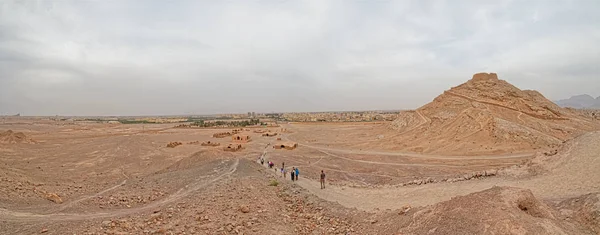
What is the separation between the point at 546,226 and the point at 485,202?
1.18 meters

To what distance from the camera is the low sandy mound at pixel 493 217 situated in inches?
257

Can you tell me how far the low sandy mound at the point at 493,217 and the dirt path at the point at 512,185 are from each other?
360 centimetres

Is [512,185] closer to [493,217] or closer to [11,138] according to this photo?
[493,217]

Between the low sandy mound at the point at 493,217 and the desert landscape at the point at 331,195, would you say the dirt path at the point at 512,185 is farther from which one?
the low sandy mound at the point at 493,217

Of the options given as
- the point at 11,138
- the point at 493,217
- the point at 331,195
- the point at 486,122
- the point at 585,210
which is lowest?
the point at 331,195

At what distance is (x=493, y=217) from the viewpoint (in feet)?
22.2

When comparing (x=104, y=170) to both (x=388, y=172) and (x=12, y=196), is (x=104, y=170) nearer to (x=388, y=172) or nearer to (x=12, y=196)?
(x=12, y=196)

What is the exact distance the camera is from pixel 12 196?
12430 millimetres

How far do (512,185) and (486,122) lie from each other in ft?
89.1

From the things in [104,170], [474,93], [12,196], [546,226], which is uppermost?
[474,93]

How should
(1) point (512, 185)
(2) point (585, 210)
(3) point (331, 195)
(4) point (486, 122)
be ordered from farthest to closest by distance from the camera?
(4) point (486, 122) → (3) point (331, 195) → (1) point (512, 185) → (2) point (585, 210)

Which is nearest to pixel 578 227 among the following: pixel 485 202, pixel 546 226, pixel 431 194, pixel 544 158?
pixel 546 226

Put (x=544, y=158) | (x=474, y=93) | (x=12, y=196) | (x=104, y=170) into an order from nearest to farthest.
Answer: (x=12, y=196), (x=544, y=158), (x=104, y=170), (x=474, y=93)

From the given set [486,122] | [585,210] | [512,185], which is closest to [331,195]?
[512,185]
